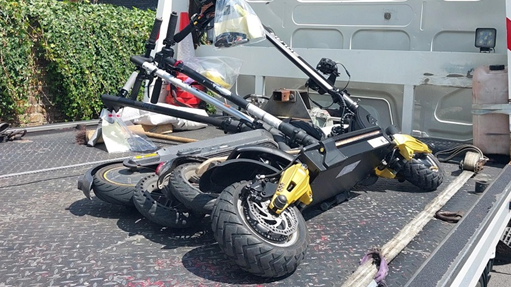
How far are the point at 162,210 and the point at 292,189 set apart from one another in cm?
54

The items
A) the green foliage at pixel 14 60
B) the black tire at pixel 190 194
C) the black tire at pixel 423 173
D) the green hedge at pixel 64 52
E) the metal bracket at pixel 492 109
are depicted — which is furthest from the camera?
the green hedge at pixel 64 52

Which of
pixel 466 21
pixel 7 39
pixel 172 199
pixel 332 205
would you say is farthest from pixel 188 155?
pixel 7 39

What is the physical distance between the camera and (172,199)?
2.19m

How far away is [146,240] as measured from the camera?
2061 mm

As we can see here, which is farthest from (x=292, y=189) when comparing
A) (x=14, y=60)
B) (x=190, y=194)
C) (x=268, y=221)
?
(x=14, y=60)

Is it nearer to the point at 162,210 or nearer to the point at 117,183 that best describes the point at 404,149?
the point at 162,210

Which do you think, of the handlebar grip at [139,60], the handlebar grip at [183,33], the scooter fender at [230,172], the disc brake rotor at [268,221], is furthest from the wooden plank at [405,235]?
the handlebar grip at [139,60]

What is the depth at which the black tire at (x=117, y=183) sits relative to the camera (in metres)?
2.31

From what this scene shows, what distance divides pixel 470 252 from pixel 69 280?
1321 mm

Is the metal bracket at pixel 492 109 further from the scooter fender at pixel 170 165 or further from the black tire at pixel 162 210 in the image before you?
the black tire at pixel 162 210

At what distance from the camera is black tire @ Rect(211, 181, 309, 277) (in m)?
1.71

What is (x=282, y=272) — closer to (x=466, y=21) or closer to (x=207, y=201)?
(x=207, y=201)

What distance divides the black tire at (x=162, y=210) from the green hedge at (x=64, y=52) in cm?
449

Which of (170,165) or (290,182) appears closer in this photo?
(290,182)
